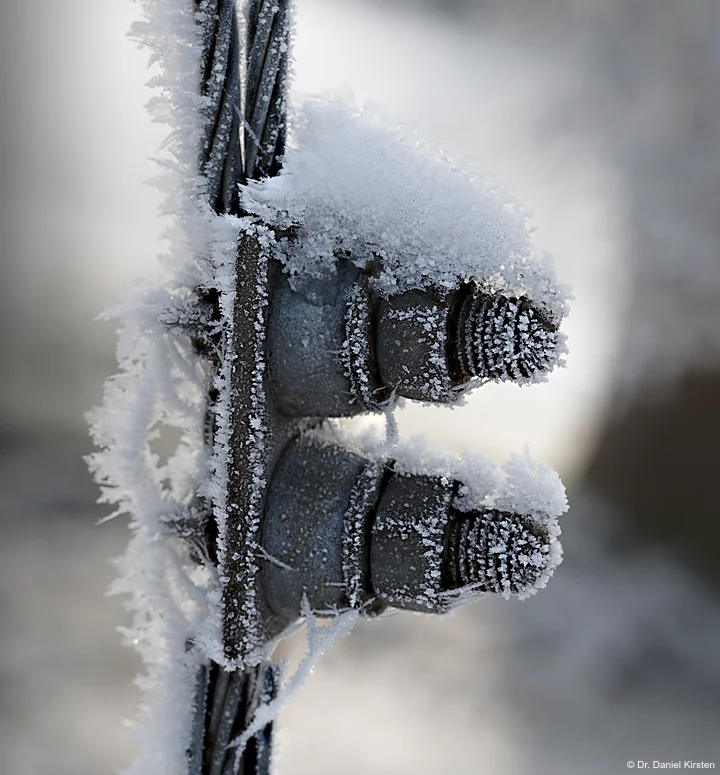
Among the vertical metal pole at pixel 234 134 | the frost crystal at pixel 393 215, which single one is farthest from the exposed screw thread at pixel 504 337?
the vertical metal pole at pixel 234 134

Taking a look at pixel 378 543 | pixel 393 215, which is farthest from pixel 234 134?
pixel 378 543

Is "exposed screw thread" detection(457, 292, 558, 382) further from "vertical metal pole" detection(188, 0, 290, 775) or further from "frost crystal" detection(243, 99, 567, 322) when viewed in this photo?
"vertical metal pole" detection(188, 0, 290, 775)

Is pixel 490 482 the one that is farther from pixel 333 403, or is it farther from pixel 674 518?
pixel 674 518

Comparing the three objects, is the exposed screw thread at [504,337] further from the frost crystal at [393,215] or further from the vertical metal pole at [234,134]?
the vertical metal pole at [234,134]

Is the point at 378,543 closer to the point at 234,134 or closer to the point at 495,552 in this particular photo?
the point at 495,552

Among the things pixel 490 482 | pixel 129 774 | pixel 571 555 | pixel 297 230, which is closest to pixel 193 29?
pixel 297 230
